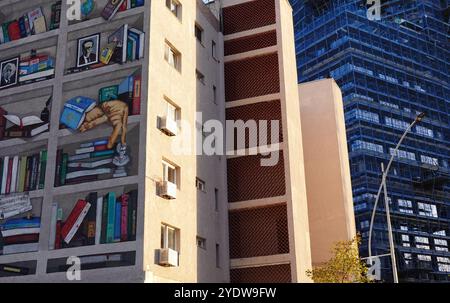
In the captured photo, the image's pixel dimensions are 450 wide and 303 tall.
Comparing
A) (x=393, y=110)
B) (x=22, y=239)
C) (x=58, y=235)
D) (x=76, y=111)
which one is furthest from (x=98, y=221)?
(x=393, y=110)

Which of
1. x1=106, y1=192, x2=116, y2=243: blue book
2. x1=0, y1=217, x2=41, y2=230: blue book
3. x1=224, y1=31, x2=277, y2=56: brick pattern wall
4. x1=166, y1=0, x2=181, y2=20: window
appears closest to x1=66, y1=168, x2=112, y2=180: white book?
x1=106, y1=192, x2=116, y2=243: blue book

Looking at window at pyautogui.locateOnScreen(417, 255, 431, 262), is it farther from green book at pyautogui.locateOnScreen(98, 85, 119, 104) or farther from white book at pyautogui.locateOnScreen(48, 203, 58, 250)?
white book at pyautogui.locateOnScreen(48, 203, 58, 250)

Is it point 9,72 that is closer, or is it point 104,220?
point 104,220

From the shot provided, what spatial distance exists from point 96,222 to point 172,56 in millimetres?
8479

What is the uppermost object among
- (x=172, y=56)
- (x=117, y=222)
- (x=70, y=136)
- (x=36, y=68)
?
(x=172, y=56)

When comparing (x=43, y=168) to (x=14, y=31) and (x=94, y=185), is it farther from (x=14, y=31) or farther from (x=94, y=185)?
(x=14, y=31)

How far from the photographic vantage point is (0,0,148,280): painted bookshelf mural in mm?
19531

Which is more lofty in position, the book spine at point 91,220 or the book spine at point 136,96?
the book spine at point 136,96

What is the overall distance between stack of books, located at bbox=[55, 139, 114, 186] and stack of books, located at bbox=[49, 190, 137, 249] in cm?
86

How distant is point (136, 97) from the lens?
2072cm

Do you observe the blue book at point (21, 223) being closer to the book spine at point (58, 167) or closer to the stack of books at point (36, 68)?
the book spine at point (58, 167)

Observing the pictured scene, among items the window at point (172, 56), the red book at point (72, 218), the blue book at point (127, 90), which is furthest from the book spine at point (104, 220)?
the window at point (172, 56)

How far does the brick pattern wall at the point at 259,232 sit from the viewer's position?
25.4m

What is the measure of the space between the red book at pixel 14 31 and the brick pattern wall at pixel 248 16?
1069 cm
